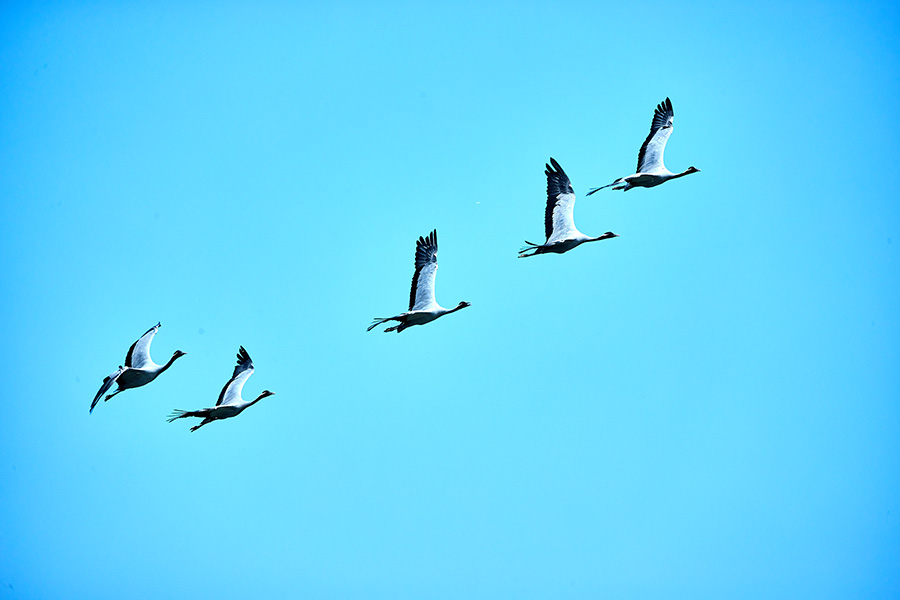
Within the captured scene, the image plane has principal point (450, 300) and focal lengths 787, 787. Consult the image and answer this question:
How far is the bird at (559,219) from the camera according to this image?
25266 millimetres

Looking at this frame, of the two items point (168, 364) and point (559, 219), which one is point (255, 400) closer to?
point (168, 364)

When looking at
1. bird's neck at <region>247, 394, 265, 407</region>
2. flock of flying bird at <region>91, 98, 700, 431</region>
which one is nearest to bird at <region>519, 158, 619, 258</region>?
flock of flying bird at <region>91, 98, 700, 431</region>

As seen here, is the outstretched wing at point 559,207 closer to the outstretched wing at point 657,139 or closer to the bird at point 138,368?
the outstretched wing at point 657,139

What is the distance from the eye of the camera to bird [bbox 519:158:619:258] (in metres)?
25.3

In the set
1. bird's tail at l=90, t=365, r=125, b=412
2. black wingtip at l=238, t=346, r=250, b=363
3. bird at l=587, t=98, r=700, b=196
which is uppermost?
bird at l=587, t=98, r=700, b=196

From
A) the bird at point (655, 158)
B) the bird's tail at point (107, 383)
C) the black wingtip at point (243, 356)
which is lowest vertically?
the bird's tail at point (107, 383)

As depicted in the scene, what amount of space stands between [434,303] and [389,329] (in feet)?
5.46

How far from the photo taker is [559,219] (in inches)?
1006

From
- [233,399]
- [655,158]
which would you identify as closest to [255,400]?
[233,399]

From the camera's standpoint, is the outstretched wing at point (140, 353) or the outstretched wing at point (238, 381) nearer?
the outstretched wing at point (140, 353)

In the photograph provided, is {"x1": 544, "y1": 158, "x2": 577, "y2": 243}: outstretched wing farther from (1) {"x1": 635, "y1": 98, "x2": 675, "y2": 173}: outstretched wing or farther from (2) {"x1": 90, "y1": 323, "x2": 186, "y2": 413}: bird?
(2) {"x1": 90, "y1": 323, "x2": 186, "y2": 413}: bird

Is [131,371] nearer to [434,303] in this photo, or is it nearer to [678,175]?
[434,303]

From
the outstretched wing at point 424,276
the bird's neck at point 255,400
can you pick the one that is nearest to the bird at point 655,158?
the outstretched wing at point 424,276

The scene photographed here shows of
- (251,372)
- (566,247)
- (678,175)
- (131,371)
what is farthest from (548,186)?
(131,371)
